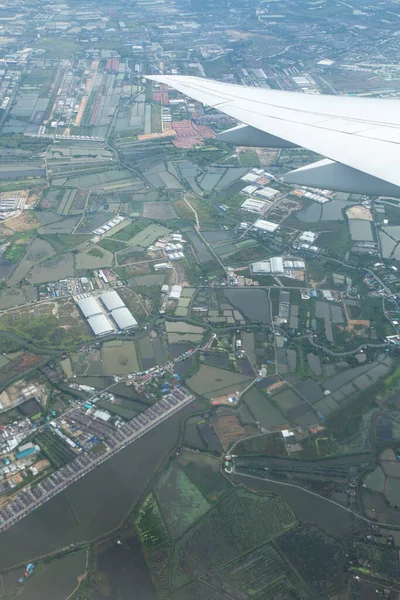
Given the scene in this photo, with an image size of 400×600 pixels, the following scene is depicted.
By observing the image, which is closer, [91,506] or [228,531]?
[228,531]

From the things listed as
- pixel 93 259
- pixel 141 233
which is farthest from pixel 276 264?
pixel 93 259

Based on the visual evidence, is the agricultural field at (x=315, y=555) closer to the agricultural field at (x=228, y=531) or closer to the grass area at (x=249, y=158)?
the agricultural field at (x=228, y=531)

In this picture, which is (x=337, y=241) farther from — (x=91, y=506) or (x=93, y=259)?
(x=91, y=506)

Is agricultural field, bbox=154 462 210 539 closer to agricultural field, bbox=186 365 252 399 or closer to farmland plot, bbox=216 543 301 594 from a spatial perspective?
farmland plot, bbox=216 543 301 594

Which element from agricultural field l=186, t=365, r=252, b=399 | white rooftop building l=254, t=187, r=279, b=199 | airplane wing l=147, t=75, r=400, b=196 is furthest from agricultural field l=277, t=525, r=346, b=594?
white rooftop building l=254, t=187, r=279, b=199

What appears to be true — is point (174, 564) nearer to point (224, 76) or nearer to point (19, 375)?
point (19, 375)

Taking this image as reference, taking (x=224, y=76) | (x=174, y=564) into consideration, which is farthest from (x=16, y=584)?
(x=224, y=76)
